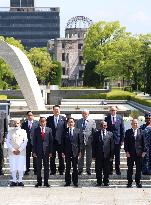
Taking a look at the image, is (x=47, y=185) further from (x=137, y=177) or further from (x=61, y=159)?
(x=137, y=177)

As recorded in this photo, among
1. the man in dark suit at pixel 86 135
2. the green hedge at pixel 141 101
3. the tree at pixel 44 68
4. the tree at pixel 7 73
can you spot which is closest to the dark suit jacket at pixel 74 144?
the man in dark suit at pixel 86 135

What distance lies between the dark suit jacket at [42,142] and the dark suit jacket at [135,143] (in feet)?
5.11

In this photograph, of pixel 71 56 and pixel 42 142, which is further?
A: pixel 71 56

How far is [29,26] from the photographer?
136m

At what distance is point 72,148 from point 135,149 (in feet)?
4.16

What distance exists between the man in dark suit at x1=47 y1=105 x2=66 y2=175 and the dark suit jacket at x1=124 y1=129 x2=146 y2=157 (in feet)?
4.49

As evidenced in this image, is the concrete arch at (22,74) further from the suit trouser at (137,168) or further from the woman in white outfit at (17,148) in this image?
the suit trouser at (137,168)

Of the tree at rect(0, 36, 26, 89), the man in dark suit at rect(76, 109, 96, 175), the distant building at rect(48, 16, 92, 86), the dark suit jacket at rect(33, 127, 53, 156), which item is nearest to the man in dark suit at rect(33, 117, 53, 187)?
the dark suit jacket at rect(33, 127, 53, 156)

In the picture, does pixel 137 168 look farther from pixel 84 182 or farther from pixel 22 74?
pixel 22 74

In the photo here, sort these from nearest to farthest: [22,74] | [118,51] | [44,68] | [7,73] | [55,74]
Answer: [22,74]
[118,51]
[7,73]
[44,68]
[55,74]

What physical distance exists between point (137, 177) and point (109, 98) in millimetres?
31080

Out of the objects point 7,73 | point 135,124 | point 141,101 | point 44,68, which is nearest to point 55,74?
point 44,68

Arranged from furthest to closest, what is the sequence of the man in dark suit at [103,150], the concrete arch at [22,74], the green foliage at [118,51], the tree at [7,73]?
the tree at [7,73], the green foliage at [118,51], the concrete arch at [22,74], the man in dark suit at [103,150]

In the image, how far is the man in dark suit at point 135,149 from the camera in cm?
1125
